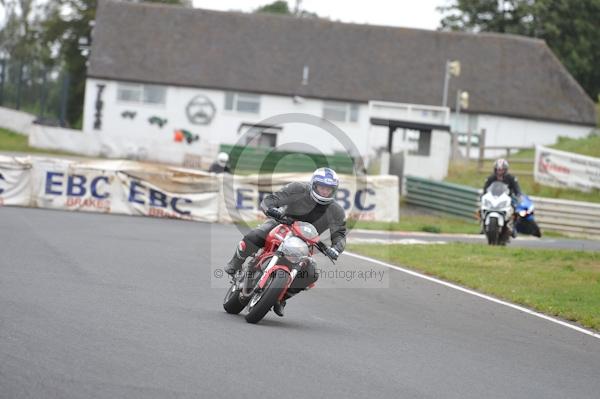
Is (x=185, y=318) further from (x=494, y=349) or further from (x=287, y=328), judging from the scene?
(x=494, y=349)

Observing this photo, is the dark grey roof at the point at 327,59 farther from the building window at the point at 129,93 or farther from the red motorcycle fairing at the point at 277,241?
the red motorcycle fairing at the point at 277,241

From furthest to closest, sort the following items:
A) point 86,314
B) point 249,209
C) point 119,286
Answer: point 249,209 → point 119,286 → point 86,314

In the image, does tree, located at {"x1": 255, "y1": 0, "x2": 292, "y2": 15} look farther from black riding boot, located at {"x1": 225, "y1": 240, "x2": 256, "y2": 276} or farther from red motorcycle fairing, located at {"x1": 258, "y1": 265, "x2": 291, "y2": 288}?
red motorcycle fairing, located at {"x1": 258, "y1": 265, "x2": 291, "y2": 288}

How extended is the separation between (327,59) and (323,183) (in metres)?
51.5

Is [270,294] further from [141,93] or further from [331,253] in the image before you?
[141,93]

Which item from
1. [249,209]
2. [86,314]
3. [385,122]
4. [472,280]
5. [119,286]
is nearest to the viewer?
[86,314]

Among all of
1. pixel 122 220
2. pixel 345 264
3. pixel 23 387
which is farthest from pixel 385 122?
pixel 23 387

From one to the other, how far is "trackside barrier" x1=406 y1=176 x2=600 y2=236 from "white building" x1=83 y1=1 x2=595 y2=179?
2368 cm

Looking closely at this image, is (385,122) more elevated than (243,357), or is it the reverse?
(385,122)

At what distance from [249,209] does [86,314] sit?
1684cm

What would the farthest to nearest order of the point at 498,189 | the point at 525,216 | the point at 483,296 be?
the point at 525,216 < the point at 498,189 < the point at 483,296

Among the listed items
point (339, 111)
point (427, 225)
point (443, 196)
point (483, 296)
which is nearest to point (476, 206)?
point (443, 196)

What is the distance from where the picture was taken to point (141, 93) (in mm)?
60438

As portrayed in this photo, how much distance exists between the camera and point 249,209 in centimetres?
2681
